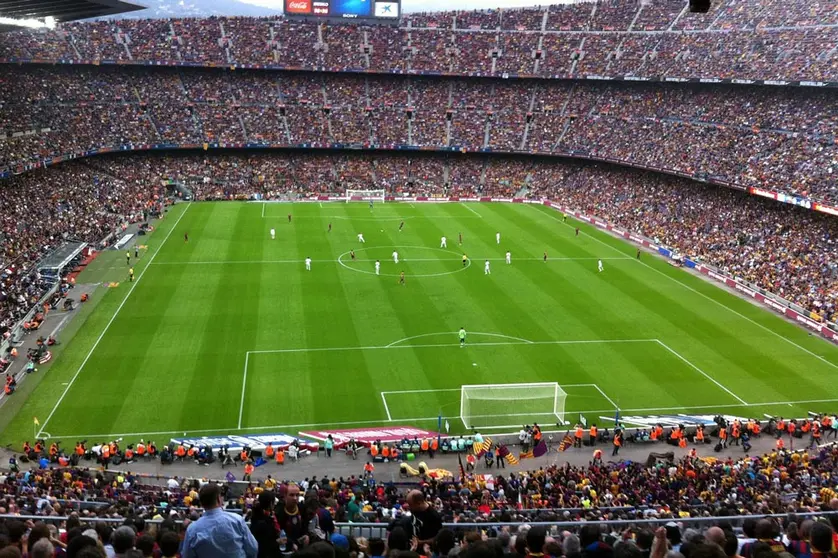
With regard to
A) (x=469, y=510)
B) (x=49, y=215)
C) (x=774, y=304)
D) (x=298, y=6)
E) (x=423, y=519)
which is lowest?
(x=774, y=304)

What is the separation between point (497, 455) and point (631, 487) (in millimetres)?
6334

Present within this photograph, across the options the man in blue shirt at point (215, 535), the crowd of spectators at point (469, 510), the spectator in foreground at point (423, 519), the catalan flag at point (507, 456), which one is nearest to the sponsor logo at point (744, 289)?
the crowd of spectators at point (469, 510)

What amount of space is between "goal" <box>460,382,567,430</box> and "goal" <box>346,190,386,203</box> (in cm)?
5340

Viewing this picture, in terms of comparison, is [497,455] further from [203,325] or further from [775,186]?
[775,186]

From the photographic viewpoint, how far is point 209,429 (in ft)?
97.8

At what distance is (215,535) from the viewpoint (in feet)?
24.7

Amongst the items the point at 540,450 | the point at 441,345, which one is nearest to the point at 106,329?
the point at 441,345

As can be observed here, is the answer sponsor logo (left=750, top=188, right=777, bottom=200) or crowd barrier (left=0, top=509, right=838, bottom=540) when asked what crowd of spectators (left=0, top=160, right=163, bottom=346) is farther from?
sponsor logo (left=750, top=188, right=777, bottom=200)

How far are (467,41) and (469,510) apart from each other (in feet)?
282

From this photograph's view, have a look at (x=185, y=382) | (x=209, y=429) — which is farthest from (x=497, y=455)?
(x=185, y=382)

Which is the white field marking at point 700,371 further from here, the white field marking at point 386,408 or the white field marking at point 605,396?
→ the white field marking at point 386,408

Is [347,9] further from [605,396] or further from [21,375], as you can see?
[605,396]

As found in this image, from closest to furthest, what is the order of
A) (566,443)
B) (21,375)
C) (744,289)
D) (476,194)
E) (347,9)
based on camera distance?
1. (566,443)
2. (21,375)
3. (744,289)
4. (476,194)
5. (347,9)

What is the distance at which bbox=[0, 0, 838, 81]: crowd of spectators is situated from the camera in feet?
256
